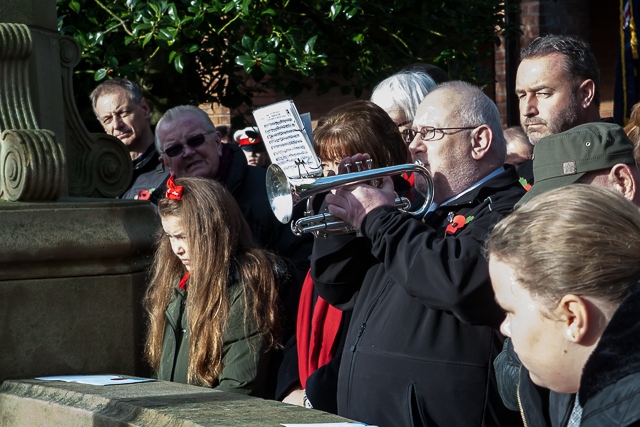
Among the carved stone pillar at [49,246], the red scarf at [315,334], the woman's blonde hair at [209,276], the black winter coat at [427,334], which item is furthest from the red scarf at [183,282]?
the black winter coat at [427,334]

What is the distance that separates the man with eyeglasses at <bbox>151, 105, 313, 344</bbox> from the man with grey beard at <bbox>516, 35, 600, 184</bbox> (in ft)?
3.98

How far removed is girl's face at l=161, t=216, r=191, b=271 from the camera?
393 cm

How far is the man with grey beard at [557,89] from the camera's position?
4.19 metres

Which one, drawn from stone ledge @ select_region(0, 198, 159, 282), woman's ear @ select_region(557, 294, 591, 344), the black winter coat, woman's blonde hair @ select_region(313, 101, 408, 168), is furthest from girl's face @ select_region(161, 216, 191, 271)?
woman's ear @ select_region(557, 294, 591, 344)

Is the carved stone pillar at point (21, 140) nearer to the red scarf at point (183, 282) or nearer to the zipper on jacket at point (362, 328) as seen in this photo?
the red scarf at point (183, 282)

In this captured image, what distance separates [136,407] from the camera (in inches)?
110

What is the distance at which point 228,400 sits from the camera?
2957 millimetres

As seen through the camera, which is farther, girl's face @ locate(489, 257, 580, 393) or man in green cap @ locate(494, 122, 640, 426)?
man in green cap @ locate(494, 122, 640, 426)

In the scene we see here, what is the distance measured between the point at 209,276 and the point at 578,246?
1.92m

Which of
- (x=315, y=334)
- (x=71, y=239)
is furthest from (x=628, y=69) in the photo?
(x=71, y=239)

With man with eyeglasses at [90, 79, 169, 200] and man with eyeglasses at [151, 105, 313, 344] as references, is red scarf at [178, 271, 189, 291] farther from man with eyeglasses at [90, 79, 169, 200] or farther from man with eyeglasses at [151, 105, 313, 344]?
man with eyeglasses at [90, 79, 169, 200]

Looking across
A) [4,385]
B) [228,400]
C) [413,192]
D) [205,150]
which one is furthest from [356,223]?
[205,150]

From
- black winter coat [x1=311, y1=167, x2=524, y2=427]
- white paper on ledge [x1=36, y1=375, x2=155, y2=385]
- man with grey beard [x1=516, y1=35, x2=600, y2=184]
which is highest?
man with grey beard [x1=516, y1=35, x2=600, y2=184]

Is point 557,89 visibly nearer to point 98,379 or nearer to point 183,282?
point 183,282
